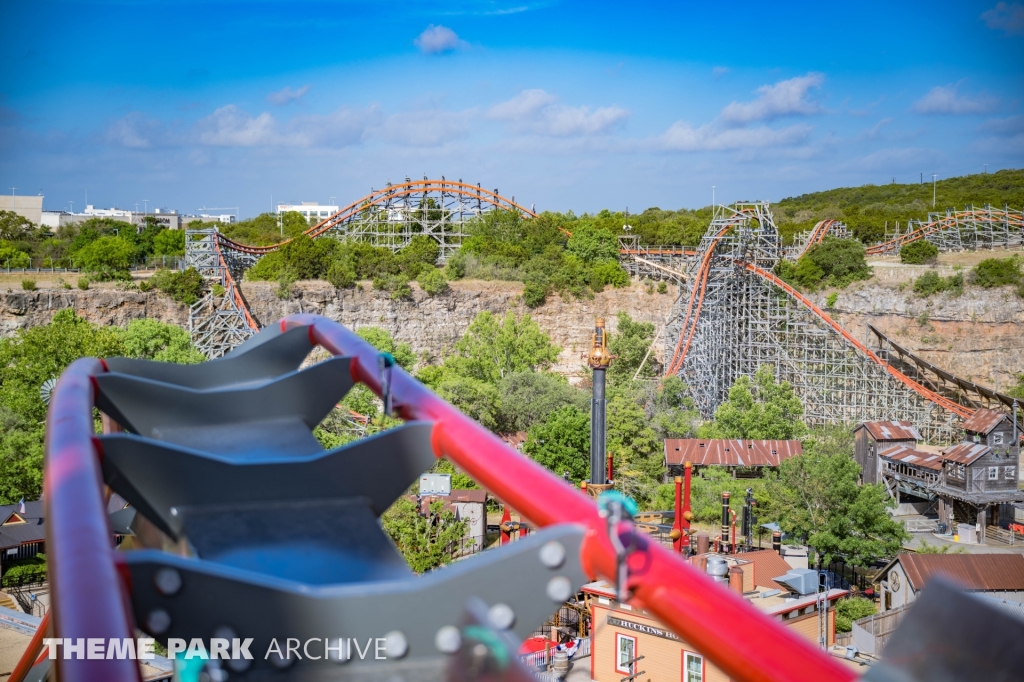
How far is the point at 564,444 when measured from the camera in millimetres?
21281

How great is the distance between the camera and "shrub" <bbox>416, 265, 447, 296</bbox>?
34.4 metres

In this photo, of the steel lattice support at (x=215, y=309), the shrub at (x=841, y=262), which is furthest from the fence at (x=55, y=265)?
the shrub at (x=841, y=262)

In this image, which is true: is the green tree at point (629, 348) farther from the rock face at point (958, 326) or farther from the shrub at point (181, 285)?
the shrub at point (181, 285)

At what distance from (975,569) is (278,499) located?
14475 millimetres

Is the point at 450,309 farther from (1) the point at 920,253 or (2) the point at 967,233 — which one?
(2) the point at 967,233

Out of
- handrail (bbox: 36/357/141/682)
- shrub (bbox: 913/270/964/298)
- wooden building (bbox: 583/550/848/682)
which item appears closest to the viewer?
handrail (bbox: 36/357/141/682)

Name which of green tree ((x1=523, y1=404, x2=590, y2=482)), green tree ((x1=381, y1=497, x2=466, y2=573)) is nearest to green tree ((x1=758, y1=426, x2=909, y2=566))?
green tree ((x1=523, y1=404, x2=590, y2=482))

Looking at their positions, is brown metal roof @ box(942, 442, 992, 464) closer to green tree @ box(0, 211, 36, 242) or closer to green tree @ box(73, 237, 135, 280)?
green tree @ box(73, 237, 135, 280)

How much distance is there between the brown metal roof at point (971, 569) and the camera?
13992 mm

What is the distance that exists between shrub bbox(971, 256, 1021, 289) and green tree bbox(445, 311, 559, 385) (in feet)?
54.1

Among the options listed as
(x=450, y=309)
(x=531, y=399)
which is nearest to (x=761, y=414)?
(x=531, y=399)

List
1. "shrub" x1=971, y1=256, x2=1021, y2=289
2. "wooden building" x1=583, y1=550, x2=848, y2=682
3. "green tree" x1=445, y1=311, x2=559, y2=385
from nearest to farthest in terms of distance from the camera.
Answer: "wooden building" x1=583, y1=550, x2=848, y2=682 → "green tree" x1=445, y1=311, x2=559, y2=385 → "shrub" x1=971, y1=256, x2=1021, y2=289

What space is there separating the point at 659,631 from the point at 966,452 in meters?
10.8

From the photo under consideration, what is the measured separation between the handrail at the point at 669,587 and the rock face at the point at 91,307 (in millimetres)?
31166
